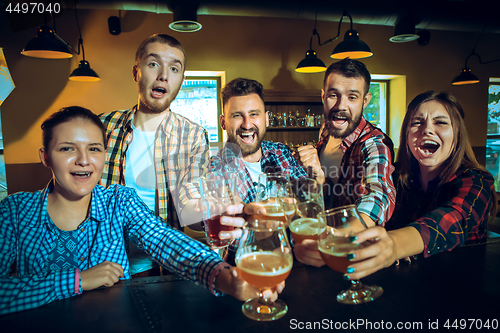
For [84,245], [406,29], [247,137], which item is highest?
[406,29]

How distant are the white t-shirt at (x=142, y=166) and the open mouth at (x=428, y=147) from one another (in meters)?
1.65

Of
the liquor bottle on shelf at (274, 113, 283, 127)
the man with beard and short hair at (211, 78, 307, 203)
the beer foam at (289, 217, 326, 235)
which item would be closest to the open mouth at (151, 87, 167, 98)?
the man with beard and short hair at (211, 78, 307, 203)

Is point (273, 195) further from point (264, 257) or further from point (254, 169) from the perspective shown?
point (254, 169)

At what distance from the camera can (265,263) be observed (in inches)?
32.1

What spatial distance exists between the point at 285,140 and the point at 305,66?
153cm

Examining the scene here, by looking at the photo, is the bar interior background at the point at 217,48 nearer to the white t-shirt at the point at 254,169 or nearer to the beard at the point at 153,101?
the beard at the point at 153,101

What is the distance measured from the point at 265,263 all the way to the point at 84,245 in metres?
0.95

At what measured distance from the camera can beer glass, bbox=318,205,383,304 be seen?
2.87 ft

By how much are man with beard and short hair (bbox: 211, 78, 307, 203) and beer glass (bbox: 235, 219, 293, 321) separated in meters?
1.22

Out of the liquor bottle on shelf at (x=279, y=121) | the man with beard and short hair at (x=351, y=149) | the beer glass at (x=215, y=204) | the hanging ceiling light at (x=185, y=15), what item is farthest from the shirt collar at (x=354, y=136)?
the liquor bottle on shelf at (x=279, y=121)

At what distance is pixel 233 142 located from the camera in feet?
7.14

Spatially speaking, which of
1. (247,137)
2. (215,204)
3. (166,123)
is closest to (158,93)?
(166,123)

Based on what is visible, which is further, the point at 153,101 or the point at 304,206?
the point at 153,101

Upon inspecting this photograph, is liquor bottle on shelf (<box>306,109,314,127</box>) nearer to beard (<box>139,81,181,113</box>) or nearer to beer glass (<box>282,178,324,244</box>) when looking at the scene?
beard (<box>139,81,181,113</box>)
